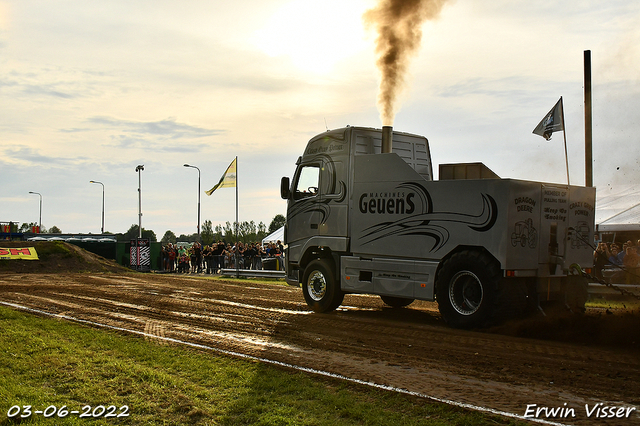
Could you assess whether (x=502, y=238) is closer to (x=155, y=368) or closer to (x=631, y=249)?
(x=155, y=368)

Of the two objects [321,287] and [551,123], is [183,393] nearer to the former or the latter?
[321,287]

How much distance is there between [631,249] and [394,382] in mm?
12772

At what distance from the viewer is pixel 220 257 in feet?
100

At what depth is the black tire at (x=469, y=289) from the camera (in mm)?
9833

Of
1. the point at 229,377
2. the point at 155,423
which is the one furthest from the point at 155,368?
the point at 155,423

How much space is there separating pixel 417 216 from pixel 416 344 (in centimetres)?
286

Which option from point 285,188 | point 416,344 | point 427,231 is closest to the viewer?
point 416,344

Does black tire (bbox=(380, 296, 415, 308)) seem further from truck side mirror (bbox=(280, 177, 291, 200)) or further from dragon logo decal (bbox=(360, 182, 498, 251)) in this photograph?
truck side mirror (bbox=(280, 177, 291, 200))

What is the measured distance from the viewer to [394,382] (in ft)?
21.6

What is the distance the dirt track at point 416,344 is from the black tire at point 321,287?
0.35 metres

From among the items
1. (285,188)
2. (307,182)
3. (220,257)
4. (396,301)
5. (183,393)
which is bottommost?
(183,393)

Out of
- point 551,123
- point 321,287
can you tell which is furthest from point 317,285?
point 551,123

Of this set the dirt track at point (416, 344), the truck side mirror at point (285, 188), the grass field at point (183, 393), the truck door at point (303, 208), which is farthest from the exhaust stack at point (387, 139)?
the grass field at point (183, 393)

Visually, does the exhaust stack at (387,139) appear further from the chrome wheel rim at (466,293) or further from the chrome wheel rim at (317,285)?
the chrome wheel rim at (466,293)
